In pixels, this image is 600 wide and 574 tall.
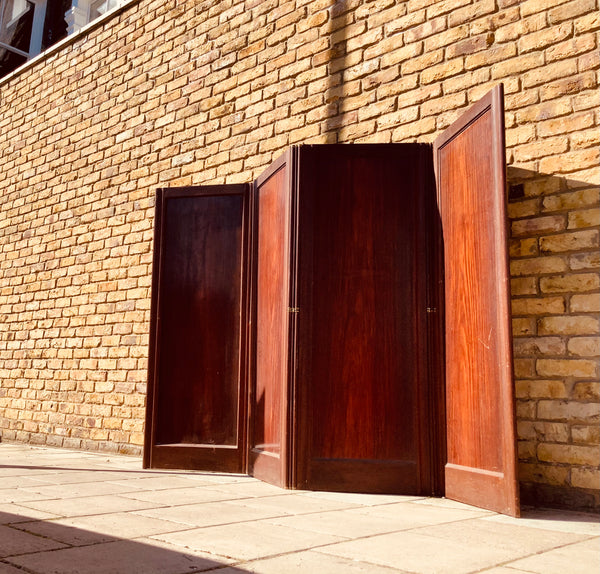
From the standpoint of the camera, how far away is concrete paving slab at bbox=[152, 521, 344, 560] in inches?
85.8

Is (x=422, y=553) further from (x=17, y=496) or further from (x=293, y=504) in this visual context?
(x=17, y=496)

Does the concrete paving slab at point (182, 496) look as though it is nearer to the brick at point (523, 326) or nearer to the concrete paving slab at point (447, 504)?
the concrete paving slab at point (447, 504)

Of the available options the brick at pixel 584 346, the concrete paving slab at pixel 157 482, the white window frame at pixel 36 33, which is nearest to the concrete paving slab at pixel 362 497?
the concrete paving slab at pixel 157 482

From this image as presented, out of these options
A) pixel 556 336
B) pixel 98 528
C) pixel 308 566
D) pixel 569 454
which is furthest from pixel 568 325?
pixel 98 528

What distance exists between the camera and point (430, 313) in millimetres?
3781

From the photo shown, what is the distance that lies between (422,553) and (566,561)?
0.47 m

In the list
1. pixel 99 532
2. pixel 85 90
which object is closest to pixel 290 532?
pixel 99 532

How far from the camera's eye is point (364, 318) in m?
3.86

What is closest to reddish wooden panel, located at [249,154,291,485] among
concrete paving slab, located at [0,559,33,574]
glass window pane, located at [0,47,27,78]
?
concrete paving slab, located at [0,559,33,574]

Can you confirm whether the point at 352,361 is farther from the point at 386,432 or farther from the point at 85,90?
the point at 85,90

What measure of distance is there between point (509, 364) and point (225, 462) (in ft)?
7.51

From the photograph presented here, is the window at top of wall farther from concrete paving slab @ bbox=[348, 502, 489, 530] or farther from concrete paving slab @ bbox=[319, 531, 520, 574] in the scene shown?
concrete paving slab @ bbox=[319, 531, 520, 574]

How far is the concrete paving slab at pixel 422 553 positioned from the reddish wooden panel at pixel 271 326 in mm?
1519

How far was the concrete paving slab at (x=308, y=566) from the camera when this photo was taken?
193cm
